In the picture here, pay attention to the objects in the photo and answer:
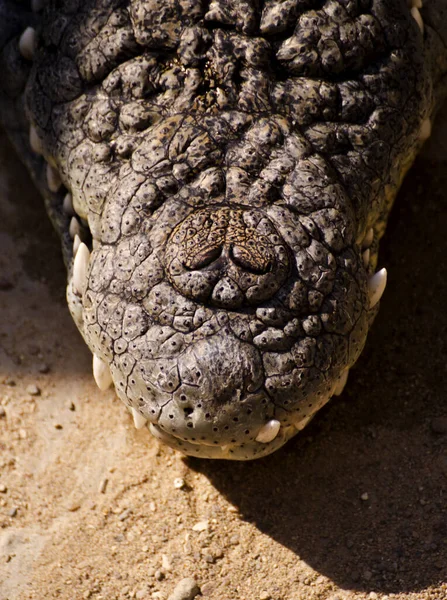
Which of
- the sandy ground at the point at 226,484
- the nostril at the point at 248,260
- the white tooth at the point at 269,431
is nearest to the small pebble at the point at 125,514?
the sandy ground at the point at 226,484

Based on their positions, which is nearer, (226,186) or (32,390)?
(226,186)

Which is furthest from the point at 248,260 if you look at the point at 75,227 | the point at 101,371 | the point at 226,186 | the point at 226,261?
the point at 75,227

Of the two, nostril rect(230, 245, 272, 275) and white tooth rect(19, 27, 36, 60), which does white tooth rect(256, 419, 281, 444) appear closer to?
nostril rect(230, 245, 272, 275)

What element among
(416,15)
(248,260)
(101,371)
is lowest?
(101,371)

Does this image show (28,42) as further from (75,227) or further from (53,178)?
(75,227)

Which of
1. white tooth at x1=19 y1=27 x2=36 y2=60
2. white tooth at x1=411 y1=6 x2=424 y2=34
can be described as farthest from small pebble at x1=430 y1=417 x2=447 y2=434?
white tooth at x1=19 y1=27 x2=36 y2=60

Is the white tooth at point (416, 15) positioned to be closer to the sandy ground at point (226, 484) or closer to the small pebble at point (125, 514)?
the sandy ground at point (226, 484)

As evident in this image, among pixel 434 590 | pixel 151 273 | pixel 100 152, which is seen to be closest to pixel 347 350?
pixel 151 273
